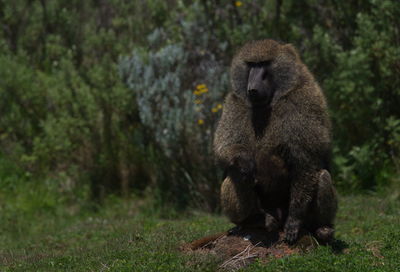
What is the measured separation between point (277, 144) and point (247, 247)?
912 mm

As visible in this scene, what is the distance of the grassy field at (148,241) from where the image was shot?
519cm

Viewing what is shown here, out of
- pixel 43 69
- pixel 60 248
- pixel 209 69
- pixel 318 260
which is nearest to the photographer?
pixel 318 260

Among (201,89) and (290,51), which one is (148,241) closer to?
(290,51)

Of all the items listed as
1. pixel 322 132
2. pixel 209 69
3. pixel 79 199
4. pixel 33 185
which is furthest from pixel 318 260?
pixel 33 185

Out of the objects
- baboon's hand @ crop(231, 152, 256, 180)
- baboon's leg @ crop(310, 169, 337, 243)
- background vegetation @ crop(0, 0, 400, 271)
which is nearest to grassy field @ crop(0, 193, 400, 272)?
background vegetation @ crop(0, 0, 400, 271)

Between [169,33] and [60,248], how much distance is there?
14.7 feet

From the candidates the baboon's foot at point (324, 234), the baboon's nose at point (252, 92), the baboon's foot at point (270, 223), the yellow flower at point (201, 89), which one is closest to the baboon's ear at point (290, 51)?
the baboon's nose at point (252, 92)

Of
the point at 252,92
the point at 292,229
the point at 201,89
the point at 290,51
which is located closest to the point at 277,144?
the point at 252,92

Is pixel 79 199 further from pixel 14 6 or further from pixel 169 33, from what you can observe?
pixel 14 6

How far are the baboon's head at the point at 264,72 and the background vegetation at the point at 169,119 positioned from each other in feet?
10.2

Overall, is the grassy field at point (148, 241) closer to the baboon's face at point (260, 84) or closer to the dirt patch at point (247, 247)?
the dirt patch at point (247, 247)

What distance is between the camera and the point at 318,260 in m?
5.11

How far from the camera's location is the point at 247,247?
547cm

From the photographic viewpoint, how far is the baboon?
5180 mm
